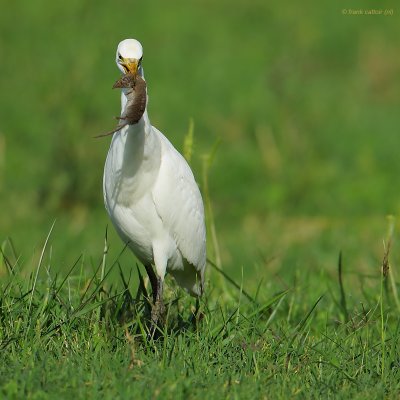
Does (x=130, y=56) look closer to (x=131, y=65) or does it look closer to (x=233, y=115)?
(x=131, y=65)

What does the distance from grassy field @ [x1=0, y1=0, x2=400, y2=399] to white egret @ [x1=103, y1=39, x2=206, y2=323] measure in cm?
22

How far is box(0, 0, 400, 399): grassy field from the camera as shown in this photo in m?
3.99

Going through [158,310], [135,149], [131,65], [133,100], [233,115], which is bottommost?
[158,310]

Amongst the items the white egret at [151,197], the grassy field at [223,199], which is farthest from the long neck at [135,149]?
the grassy field at [223,199]

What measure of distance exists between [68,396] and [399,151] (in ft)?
27.1

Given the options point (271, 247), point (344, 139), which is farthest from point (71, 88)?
point (344, 139)

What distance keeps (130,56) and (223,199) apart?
660 centimetres

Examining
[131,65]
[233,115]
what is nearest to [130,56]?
[131,65]

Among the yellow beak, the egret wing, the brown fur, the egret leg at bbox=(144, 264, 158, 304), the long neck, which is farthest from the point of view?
the egret leg at bbox=(144, 264, 158, 304)

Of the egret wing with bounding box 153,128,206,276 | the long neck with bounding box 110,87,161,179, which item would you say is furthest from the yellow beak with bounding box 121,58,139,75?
the egret wing with bounding box 153,128,206,276

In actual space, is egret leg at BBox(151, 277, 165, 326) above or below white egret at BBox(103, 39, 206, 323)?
below

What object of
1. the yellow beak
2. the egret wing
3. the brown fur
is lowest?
the egret wing

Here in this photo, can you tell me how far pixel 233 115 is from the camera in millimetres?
11844

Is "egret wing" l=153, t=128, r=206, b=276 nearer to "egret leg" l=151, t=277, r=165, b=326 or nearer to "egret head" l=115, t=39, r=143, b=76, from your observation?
"egret leg" l=151, t=277, r=165, b=326
